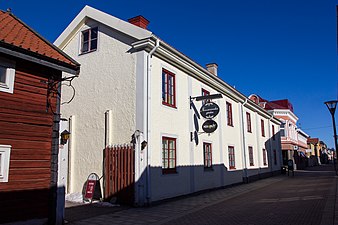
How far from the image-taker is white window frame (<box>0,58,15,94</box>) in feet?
21.9

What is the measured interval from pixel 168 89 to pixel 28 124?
649 cm

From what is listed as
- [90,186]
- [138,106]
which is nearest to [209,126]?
[138,106]

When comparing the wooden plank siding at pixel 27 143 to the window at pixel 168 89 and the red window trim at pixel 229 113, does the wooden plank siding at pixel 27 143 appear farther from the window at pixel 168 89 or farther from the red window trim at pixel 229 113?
the red window trim at pixel 229 113

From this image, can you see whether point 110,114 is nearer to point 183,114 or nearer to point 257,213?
point 183,114

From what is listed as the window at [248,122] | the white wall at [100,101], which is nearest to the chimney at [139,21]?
the white wall at [100,101]

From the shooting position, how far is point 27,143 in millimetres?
6988

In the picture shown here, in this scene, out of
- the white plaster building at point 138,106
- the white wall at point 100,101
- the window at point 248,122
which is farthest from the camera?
the window at point 248,122

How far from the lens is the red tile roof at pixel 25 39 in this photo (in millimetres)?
6844

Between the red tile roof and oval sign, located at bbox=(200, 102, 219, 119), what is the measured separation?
705cm

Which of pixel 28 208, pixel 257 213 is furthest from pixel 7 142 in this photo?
pixel 257 213

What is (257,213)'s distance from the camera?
345 inches

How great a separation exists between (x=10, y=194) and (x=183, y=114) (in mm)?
8021

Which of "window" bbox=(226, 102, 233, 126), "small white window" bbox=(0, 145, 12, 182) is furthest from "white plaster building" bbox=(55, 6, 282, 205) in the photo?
"small white window" bbox=(0, 145, 12, 182)

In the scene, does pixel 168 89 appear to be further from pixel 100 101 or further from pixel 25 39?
Result: pixel 25 39
